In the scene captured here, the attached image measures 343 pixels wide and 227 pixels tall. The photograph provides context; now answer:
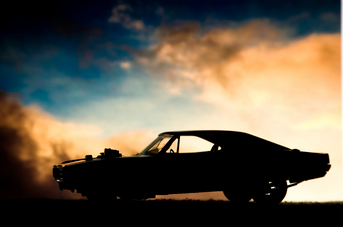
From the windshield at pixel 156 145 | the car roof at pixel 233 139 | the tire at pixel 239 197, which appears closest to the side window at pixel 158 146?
the windshield at pixel 156 145

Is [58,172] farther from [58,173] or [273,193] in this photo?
[273,193]

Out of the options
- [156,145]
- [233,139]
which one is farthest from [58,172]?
[233,139]

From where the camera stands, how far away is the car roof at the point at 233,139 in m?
6.70

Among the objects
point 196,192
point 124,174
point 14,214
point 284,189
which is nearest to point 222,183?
point 196,192

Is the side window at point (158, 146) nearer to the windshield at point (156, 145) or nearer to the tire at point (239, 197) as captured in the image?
the windshield at point (156, 145)

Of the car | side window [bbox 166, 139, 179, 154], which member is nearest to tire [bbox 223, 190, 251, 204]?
the car

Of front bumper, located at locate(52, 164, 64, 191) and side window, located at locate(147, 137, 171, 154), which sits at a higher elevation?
side window, located at locate(147, 137, 171, 154)

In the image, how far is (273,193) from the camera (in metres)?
6.79

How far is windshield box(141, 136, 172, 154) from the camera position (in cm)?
688

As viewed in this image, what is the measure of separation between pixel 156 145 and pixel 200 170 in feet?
4.27

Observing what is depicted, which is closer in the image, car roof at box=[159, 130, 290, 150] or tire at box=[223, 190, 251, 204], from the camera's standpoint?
car roof at box=[159, 130, 290, 150]

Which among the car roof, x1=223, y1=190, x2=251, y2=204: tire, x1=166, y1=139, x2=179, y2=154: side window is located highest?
the car roof

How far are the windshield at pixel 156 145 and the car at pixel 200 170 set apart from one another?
53 mm

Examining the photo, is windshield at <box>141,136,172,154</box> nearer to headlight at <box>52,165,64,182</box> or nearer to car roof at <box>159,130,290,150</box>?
car roof at <box>159,130,290,150</box>
